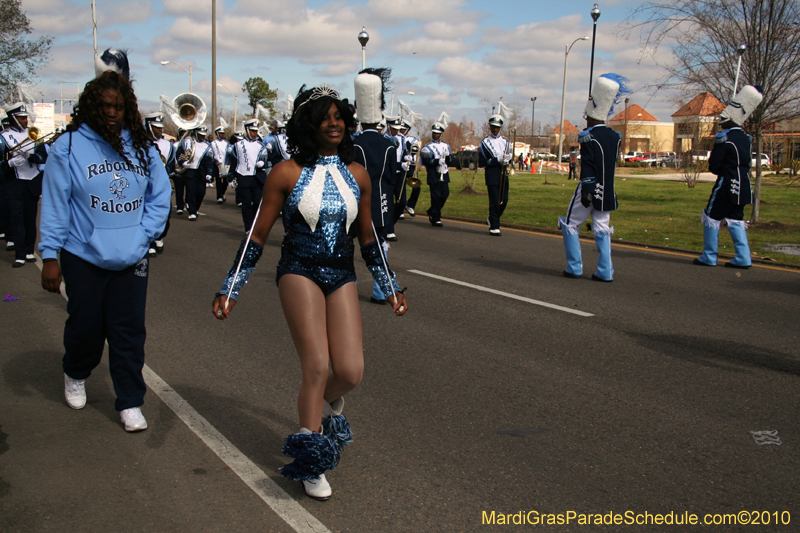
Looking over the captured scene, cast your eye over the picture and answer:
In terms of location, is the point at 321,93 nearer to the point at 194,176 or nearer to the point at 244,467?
→ the point at 244,467

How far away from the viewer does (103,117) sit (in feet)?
12.8

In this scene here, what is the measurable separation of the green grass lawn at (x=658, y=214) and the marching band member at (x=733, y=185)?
1002 mm

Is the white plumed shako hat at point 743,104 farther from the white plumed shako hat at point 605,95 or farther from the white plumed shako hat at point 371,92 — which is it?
the white plumed shako hat at point 371,92

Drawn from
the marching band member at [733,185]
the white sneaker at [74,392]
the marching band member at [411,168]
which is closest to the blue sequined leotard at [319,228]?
the white sneaker at [74,392]

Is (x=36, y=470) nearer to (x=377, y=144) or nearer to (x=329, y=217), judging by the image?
(x=329, y=217)

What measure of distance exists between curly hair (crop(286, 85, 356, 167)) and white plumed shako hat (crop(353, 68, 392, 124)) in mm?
1980

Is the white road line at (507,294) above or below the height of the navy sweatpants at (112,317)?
below

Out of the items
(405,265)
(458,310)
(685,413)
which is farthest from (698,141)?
(685,413)

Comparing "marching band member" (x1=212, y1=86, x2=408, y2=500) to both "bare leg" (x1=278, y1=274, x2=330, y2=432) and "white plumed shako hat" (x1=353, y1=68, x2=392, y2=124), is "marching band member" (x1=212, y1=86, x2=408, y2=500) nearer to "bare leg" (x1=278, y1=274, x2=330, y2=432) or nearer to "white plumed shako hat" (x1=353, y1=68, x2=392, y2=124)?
"bare leg" (x1=278, y1=274, x2=330, y2=432)

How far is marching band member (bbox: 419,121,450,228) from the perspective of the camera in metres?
15.2

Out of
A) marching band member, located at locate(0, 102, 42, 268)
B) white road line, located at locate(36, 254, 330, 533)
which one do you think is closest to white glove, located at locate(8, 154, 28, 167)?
marching band member, located at locate(0, 102, 42, 268)

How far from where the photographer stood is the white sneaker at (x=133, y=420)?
160 inches

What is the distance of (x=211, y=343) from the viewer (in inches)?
235

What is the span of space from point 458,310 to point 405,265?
114 inches
